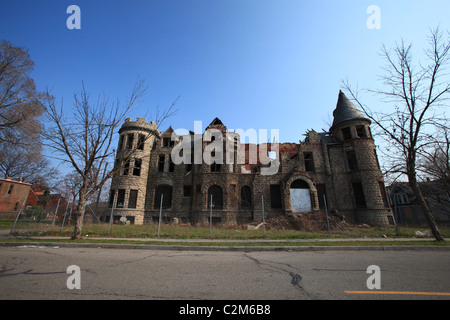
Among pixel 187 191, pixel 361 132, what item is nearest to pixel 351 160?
pixel 361 132

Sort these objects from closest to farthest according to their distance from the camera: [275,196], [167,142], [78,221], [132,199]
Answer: [78,221], [132,199], [275,196], [167,142]

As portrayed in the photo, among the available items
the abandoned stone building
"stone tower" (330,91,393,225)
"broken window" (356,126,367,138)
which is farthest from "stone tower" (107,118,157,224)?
"broken window" (356,126,367,138)

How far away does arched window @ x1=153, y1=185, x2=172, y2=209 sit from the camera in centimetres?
2398

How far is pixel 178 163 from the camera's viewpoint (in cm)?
2581

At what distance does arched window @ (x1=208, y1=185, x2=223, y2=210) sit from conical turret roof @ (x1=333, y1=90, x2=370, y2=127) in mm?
18749

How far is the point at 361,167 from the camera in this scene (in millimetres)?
23062

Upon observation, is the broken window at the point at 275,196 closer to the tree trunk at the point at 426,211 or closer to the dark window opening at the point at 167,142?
the tree trunk at the point at 426,211

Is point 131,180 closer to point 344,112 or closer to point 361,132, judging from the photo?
point 344,112

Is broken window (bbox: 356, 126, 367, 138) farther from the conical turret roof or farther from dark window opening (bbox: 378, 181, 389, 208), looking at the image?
dark window opening (bbox: 378, 181, 389, 208)

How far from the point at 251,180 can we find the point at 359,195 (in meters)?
12.9

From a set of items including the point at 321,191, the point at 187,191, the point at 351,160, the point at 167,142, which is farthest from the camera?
the point at 167,142

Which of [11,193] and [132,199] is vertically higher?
[11,193]

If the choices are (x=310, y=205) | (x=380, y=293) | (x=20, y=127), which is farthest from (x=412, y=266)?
(x=20, y=127)
